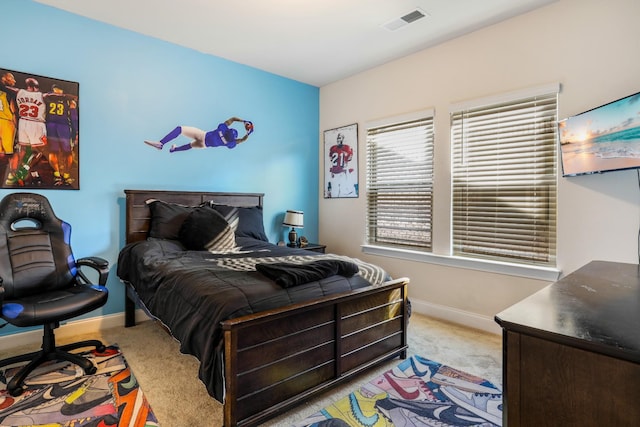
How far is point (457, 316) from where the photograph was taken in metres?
3.21

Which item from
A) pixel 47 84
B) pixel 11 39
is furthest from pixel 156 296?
pixel 11 39

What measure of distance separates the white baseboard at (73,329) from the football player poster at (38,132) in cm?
115

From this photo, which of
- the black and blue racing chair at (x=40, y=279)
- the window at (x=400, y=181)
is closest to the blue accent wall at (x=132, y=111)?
the black and blue racing chair at (x=40, y=279)

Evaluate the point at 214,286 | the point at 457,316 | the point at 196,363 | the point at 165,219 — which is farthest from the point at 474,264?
the point at 165,219

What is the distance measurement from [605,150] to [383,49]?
2140 mm

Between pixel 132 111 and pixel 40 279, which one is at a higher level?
pixel 132 111

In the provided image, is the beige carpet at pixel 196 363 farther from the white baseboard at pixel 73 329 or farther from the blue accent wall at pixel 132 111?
the blue accent wall at pixel 132 111

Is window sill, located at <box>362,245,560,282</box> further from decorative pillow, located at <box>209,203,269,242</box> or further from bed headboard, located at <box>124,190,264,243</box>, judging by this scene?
bed headboard, located at <box>124,190,264,243</box>

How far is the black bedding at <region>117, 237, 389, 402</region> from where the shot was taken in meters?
1.65

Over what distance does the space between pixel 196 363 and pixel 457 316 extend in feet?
7.58

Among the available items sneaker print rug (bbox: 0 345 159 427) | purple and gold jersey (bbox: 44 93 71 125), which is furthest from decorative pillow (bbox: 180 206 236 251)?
purple and gold jersey (bbox: 44 93 71 125)

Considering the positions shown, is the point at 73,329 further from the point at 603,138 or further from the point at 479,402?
the point at 603,138

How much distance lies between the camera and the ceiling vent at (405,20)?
274 cm

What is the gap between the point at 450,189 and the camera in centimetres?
326
